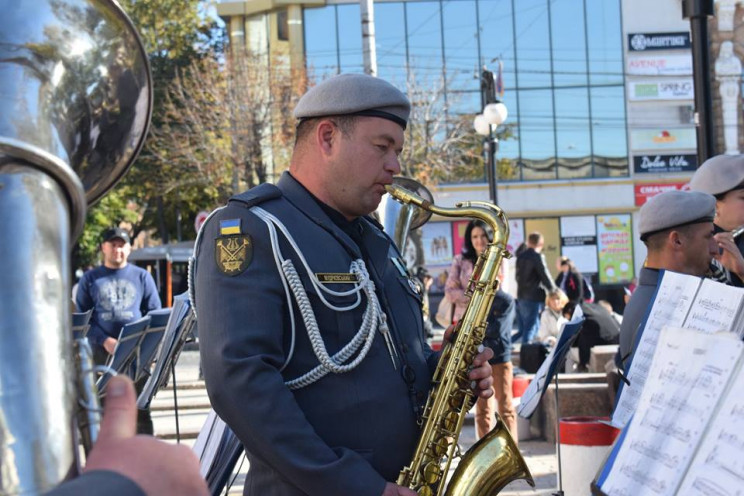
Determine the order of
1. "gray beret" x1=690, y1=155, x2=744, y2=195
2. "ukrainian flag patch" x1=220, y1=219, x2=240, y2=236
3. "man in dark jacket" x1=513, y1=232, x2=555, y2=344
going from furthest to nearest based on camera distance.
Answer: "man in dark jacket" x1=513, y1=232, x2=555, y2=344, "gray beret" x1=690, y1=155, x2=744, y2=195, "ukrainian flag patch" x1=220, y1=219, x2=240, y2=236

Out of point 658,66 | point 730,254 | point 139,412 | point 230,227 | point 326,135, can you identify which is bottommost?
point 139,412

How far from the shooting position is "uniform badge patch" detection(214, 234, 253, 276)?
8.89 ft

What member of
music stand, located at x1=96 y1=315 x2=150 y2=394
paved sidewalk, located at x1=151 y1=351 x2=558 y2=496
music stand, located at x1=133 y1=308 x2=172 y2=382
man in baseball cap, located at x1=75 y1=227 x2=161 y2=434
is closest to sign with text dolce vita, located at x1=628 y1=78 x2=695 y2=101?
paved sidewalk, located at x1=151 y1=351 x2=558 y2=496

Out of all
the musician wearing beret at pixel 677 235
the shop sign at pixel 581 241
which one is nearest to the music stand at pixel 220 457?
the musician wearing beret at pixel 677 235

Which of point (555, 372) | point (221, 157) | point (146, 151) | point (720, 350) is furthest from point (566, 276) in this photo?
point (146, 151)

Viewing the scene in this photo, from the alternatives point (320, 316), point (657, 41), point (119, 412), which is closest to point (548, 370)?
point (320, 316)

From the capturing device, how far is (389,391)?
9.23 ft

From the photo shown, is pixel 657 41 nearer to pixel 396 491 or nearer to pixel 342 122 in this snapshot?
pixel 342 122

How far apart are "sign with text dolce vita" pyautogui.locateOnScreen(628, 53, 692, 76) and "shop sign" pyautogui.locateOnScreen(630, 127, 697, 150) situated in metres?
1.89

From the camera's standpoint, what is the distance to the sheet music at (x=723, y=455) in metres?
1.67

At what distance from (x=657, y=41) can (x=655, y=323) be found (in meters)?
32.3

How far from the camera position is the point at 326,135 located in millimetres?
2963

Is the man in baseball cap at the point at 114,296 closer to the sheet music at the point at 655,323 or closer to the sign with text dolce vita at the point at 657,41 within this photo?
the sheet music at the point at 655,323

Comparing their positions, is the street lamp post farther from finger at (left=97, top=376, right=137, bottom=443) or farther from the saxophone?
finger at (left=97, top=376, right=137, bottom=443)
